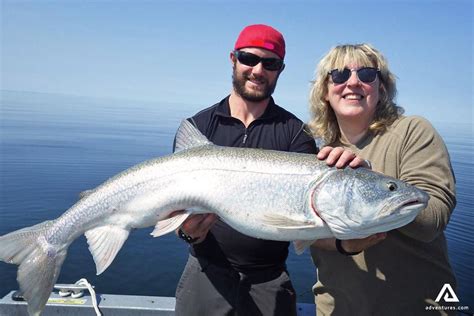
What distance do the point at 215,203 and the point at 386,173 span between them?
66.2 inches

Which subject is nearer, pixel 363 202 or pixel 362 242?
pixel 363 202

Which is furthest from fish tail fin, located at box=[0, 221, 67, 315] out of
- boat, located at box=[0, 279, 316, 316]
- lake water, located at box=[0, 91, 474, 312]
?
lake water, located at box=[0, 91, 474, 312]

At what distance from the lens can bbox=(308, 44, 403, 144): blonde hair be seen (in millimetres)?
3820

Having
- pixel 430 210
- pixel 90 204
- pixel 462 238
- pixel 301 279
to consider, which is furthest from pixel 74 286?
pixel 462 238

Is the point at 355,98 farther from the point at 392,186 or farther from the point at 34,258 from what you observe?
the point at 34,258

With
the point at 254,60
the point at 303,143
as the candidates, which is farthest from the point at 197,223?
the point at 254,60

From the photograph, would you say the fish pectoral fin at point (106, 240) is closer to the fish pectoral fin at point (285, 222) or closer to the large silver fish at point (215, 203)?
the large silver fish at point (215, 203)

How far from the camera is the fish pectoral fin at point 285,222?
3240mm

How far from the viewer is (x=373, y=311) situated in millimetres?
3547

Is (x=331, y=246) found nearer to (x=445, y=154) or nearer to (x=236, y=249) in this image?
(x=236, y=249)

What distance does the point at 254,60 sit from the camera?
4332mm

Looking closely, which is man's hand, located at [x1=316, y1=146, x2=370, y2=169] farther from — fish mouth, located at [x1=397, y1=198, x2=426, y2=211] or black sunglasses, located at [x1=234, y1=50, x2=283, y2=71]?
black sunglasses, located at [x1=234, y1=50, x2=283, y2=71]

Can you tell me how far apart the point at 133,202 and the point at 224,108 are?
5.21 ft

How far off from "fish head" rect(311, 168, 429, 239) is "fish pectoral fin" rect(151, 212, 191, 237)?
4.08ft
